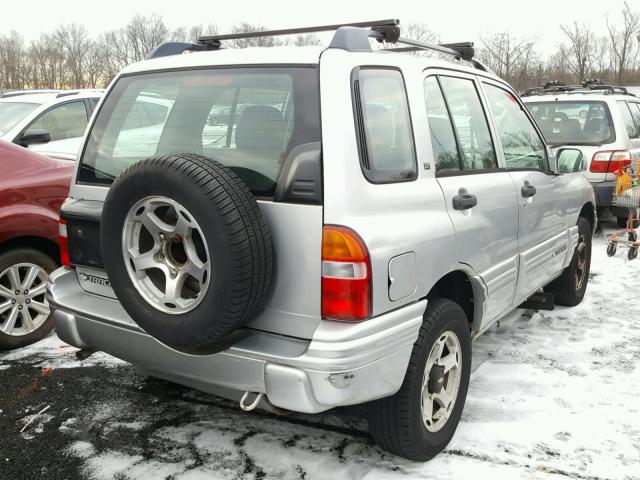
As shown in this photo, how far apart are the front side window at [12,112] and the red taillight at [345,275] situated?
608 cm

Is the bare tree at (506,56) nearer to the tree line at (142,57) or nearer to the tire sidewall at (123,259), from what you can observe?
the tree line at (142,57)

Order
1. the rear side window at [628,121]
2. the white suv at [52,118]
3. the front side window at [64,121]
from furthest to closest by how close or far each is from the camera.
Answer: the rear side window at [628,121] < the front side window at [64,121] < the white suv at [52,118]

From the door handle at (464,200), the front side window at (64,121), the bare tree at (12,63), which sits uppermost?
the bare tree at (12,63)

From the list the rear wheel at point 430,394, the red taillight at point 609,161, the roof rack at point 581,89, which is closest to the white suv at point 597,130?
the red taillight at point 609,161

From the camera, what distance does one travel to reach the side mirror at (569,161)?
454 cm

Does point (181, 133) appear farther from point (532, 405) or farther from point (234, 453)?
point (532, 405)

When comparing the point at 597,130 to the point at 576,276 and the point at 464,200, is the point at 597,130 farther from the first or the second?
the point at 464,200

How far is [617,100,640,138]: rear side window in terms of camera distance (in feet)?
27.3

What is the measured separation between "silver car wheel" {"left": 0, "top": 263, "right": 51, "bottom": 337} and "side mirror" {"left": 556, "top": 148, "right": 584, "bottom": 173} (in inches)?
151

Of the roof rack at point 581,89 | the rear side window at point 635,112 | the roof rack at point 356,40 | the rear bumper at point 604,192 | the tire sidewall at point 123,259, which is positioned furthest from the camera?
the roof rack at point 581,89

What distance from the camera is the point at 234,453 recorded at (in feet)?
9.65

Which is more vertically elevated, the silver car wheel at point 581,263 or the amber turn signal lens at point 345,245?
the amber turn signal lens at point 345,245

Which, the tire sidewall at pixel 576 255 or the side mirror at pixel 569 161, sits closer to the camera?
Result: the side mirror at pixel 569 161

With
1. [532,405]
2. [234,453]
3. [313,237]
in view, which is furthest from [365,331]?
[532,405]
